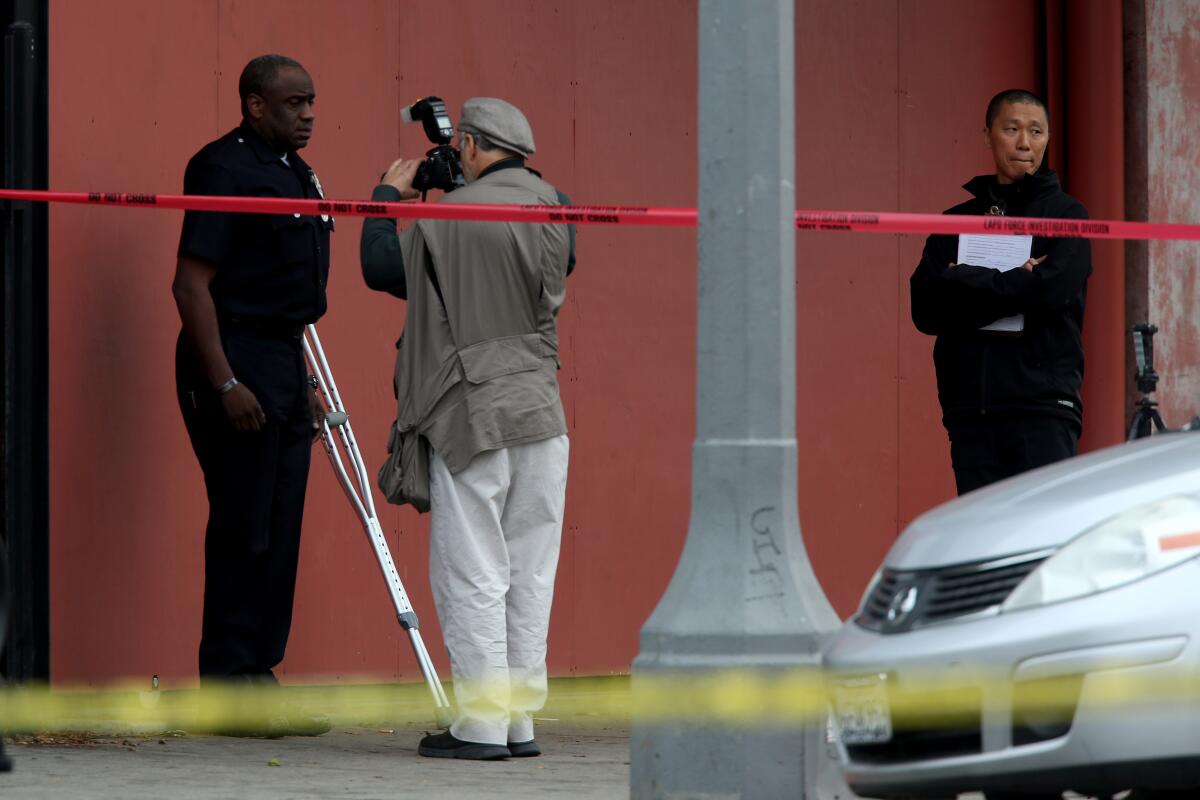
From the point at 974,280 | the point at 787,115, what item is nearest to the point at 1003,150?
the point at 974,280

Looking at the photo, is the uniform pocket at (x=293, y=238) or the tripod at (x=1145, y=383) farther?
the tripod at (x=1145, y=383)

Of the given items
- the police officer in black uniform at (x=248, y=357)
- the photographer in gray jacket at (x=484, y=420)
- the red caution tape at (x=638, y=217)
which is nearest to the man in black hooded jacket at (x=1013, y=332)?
the red caution tape at (x=638, y=217)

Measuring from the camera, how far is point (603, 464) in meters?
9.07

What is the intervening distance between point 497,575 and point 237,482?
1.05 metres

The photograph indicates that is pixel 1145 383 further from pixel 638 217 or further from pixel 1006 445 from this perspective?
pixel 638 217

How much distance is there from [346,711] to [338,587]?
1.59ft

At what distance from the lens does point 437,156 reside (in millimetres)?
7293

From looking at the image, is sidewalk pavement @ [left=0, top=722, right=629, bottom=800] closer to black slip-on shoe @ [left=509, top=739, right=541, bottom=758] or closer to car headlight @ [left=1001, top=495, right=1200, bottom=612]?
black slip-on shoe @ [left=509, top=739, right=541, bottom=758]

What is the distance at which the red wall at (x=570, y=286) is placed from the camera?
791cm

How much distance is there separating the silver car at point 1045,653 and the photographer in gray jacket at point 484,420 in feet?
7.78

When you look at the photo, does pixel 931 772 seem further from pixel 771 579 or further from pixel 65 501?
pixel 65 501

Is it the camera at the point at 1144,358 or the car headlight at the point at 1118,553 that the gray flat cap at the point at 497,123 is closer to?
the car headlight at the point at 1118,553

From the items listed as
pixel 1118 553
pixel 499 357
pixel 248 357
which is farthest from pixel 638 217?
pixel 1118 553

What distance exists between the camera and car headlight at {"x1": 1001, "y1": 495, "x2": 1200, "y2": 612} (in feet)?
14.4
